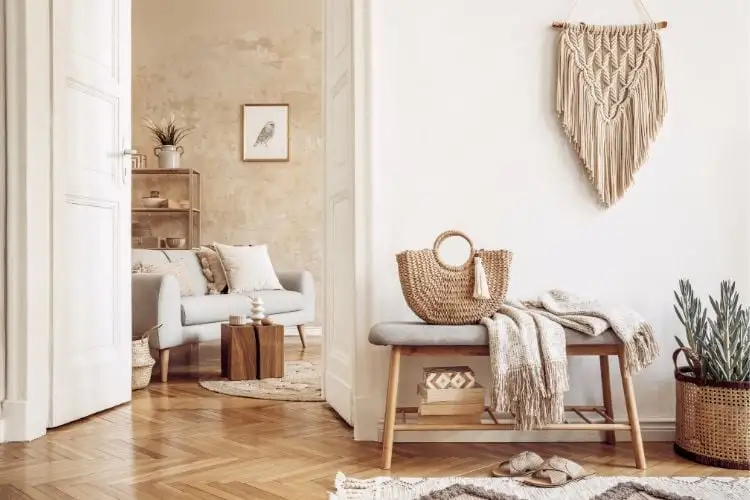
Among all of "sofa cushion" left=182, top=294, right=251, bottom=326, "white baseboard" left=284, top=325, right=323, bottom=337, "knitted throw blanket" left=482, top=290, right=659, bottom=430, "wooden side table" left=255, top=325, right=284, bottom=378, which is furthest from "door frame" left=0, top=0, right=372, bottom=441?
"white baseboard" left=284, top=325, right=323, bottom=337

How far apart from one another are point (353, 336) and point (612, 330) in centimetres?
90

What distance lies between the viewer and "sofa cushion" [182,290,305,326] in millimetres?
4219

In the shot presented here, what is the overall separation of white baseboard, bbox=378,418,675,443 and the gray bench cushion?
1.66 ft

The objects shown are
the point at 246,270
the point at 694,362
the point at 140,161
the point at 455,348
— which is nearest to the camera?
the point at 455,348

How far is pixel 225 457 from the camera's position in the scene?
7.37ft

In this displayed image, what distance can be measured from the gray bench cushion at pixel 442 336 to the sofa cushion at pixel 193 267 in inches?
114

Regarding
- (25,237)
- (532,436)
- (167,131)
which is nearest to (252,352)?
(25,237)

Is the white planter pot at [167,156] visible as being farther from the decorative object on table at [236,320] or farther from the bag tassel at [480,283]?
the bag tassel at [480,283]

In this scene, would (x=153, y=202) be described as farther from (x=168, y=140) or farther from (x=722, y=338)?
(x=722, y=338)

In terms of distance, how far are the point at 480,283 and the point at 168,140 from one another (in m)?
4.84

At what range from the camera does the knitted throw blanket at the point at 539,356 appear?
2.06 metres

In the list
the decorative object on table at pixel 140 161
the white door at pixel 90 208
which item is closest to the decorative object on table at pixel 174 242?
Result: the decorative object on table at pixel 140 161

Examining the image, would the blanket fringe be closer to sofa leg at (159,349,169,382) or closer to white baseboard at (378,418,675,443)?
white baseboard at (378,418,675,443)

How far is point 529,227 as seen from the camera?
2.51 meters
